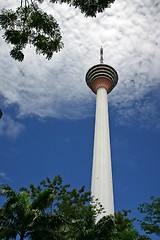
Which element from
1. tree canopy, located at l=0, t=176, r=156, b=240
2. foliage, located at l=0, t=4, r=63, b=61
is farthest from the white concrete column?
foliage, located at l=0, t=4, r=63, b=61

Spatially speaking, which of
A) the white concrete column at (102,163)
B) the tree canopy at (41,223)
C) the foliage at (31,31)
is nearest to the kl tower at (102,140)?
the white concrete column at (102,163)

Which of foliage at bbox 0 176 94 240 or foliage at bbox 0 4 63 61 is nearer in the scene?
foliage at bbox 0 4 63 61

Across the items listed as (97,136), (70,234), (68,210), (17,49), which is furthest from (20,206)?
(97,136)

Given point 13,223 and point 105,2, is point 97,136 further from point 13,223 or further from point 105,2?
point 105,2

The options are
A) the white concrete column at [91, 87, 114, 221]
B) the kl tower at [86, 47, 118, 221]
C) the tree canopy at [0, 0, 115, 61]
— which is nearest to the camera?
the tree canopy at [0, 0, 115, 61]

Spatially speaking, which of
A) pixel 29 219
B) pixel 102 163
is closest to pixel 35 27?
pixel 29 219

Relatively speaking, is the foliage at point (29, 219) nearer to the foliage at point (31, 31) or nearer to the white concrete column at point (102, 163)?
the foliage at point (31, 31)

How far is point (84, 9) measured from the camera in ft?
30.6

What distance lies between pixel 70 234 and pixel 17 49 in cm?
1262

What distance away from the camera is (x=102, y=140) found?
45.6m

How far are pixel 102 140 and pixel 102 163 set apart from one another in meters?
4.10

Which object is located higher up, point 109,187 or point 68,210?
point 109,187

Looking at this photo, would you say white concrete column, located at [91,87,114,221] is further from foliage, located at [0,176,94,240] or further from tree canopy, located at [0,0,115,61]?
tree canopy, located at [0,0,115,61]

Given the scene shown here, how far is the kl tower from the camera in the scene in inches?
1558
